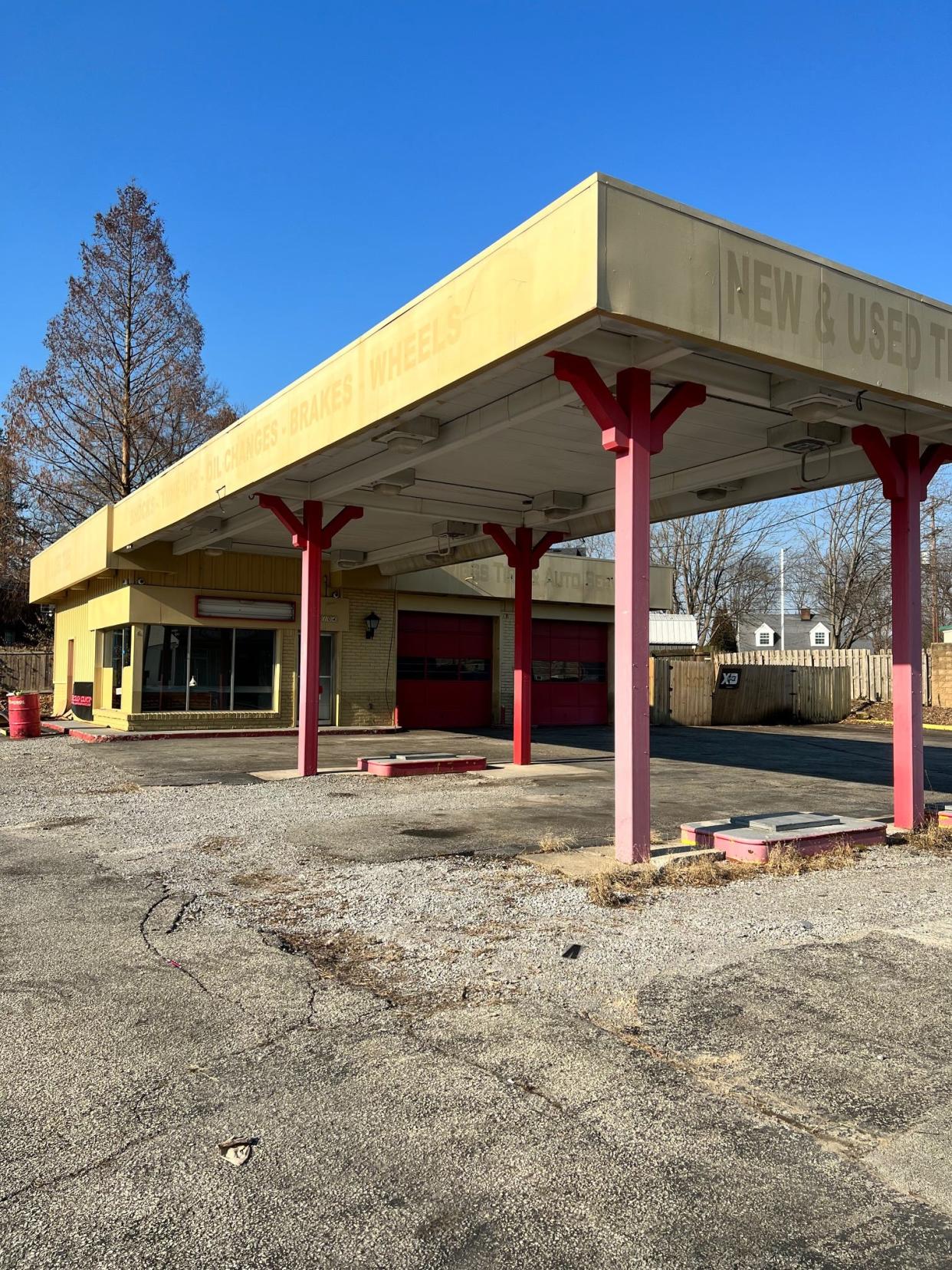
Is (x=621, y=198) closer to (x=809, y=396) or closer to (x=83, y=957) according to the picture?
(x=809, y=396)

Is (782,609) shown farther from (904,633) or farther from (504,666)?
(904,633)

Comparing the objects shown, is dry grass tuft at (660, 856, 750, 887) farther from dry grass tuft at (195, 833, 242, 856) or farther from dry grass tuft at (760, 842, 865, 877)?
dry grass tuft at (195, 833, 242, 856)

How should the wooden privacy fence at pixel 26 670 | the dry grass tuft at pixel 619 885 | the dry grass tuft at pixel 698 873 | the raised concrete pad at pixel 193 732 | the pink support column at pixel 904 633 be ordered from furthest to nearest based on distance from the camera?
the wooden privacy fence at pixel 26 670
the raised concrete pad at pixel 193 732
the pink support column at pixel 904 633
the dry grass tuft at pixel 698 873
the dry grass tuft at pixel 619 885

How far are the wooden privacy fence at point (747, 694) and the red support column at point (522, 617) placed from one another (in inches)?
500

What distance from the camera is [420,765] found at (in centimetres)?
1460

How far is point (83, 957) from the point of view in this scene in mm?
5254

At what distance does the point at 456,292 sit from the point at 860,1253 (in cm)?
757

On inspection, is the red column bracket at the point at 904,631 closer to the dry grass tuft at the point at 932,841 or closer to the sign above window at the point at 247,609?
the dry grass tuft at the point at 932,841

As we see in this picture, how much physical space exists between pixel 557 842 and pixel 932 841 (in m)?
3.62

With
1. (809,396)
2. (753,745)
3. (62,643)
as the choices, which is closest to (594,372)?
(809,396)

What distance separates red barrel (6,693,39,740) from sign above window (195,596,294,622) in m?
4.22

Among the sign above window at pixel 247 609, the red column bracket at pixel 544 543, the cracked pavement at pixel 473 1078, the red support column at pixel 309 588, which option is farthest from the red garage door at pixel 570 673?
the cracked pavement at pixel 473 1078

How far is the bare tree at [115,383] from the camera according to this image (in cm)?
3441

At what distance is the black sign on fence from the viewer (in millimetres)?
29594
